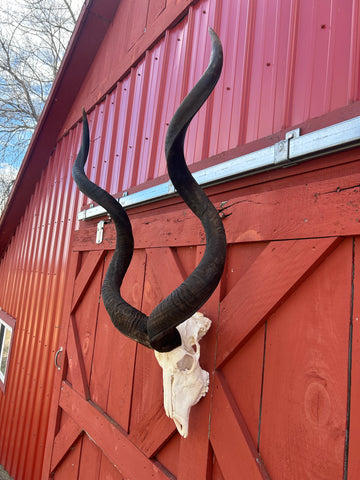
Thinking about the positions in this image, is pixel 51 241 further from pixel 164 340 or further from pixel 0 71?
pixel 0 71

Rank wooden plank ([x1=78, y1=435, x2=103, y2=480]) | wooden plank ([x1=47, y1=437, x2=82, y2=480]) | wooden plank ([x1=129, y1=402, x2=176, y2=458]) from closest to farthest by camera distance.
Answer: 1. wooden plank ([x1=129, y1=402, x2=176, y2=458])
2. wooden plank ([x1=78, y1=435, x2=103, y2=480])
3. wooden plank ([x1=47, y1=437, x2=82, y2=480])

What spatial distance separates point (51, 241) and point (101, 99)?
212 cm

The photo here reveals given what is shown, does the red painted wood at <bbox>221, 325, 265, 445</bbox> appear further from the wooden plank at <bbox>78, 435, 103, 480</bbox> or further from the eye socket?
the wooden plank at <bbox>78, 435, 103, 480</bbox>

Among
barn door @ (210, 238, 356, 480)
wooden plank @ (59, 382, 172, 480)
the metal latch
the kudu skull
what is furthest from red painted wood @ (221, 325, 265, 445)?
the metal latch

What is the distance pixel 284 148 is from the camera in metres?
1.33

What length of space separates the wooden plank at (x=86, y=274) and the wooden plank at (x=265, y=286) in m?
1.49

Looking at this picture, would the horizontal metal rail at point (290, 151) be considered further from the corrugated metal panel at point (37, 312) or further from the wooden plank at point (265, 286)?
the corrugated metal panel at point (37, 312)

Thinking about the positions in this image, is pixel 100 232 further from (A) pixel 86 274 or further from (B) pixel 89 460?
(B) pixel 89 460

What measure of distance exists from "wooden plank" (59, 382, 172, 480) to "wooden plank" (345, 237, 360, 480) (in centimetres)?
106

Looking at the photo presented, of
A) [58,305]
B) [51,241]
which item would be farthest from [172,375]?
[51,241]

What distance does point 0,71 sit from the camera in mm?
11633

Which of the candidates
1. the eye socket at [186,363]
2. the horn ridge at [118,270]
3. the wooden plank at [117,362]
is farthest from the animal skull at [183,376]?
the wooden plank at [117,362]

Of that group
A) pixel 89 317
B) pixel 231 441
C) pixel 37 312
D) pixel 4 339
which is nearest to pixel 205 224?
pixel 231 441

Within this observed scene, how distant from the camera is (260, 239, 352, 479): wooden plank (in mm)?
1064
